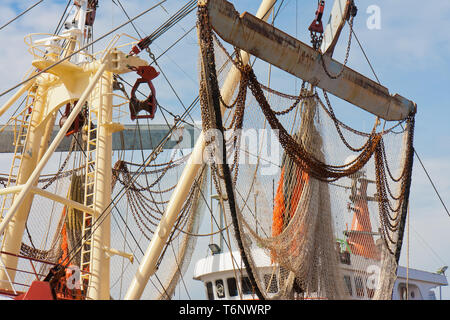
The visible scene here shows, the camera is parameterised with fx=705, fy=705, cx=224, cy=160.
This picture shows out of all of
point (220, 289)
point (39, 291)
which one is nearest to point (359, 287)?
point (220, 289)

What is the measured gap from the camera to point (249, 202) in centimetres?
1325

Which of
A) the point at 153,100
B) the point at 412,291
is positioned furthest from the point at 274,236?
the point at 412,291

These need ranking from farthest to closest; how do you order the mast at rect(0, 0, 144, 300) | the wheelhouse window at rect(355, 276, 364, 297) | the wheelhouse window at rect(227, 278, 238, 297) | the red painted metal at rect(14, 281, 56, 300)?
the wheelhouse window at rect(227, 278, 238, 297), the wheelhouse window at rect(355, 276, 364, 297), the mast at rect(0, 0, 144, 300), the red painted metal at rect(14, 281, 56, 300)

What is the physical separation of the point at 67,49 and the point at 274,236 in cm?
704

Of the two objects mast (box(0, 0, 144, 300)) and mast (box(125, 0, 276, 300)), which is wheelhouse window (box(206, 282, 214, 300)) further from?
mast (box(125, 0, 276, 300))

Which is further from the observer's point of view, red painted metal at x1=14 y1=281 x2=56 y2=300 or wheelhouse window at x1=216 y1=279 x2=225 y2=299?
wheelhouse window at x1=216 y1=279 x2=225 y2=299

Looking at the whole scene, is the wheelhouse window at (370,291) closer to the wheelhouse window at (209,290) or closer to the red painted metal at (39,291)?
the wheelhouse window at (209,290)

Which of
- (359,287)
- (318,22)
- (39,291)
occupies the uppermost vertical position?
(318,22)

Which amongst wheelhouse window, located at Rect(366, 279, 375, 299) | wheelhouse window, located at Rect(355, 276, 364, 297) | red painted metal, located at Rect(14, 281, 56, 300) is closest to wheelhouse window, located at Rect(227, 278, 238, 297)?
wheelhouse window, located at Rect(355, 276, 364, 297)

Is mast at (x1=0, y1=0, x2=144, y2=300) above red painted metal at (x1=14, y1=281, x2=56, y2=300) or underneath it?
above

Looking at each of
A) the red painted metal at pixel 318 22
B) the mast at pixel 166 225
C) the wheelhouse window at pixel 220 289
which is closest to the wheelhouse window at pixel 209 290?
the wheelhouse window at pixel 220 289

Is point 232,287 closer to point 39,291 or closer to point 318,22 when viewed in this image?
point 318,22

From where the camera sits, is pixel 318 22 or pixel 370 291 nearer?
pixel 318 22
